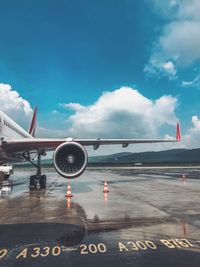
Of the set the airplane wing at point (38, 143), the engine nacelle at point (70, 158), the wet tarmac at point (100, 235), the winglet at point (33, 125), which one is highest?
the winglet at point (33, 125)

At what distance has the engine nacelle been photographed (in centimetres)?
1628

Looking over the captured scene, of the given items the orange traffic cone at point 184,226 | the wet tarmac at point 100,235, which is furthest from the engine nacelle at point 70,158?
the orange traffic cone at point 184,226

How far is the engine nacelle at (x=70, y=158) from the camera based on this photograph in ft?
53.4

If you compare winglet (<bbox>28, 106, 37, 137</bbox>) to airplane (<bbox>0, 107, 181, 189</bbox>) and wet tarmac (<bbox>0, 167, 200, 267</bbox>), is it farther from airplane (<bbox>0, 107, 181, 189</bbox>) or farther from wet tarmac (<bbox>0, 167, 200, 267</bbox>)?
wet tarmac (<bbox>0, 167, 200, 267</bbox>)

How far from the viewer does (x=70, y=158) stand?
1653cm

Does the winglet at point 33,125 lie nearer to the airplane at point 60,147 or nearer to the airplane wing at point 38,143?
the airplane at point 60,147

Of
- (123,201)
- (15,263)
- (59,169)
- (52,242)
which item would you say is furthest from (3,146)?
(15,263)

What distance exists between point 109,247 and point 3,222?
15.4 feet

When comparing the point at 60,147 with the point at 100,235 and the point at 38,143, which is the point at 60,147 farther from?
the point at 100,235

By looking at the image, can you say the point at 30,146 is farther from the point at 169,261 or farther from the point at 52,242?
the point at 169,261

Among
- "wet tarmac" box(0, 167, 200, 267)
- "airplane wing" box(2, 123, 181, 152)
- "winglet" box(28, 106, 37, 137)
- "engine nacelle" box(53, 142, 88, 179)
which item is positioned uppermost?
"winglet" box(28, 106, 37, 137)

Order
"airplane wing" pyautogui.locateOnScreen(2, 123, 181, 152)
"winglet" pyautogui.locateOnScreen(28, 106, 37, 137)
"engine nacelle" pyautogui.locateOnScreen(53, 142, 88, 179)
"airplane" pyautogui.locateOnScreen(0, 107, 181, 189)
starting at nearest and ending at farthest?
"engine nacelle" pyautogui.locateOnScreen(53, 142, 88, 179) → "airplane" pyautogui.locateOnScreen(0, 107, 181, 189) → "airplane wing" pyautogui.locateOnScreen(2, 123, 181, 152) → "winglet" pyautogui.locateOnScreen(28, 106, 37, 137)

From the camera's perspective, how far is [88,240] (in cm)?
832

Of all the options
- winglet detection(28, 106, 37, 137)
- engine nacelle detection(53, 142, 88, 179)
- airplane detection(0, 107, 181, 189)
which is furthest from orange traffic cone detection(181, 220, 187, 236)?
winglet detection(28, 106, 37, 137)
